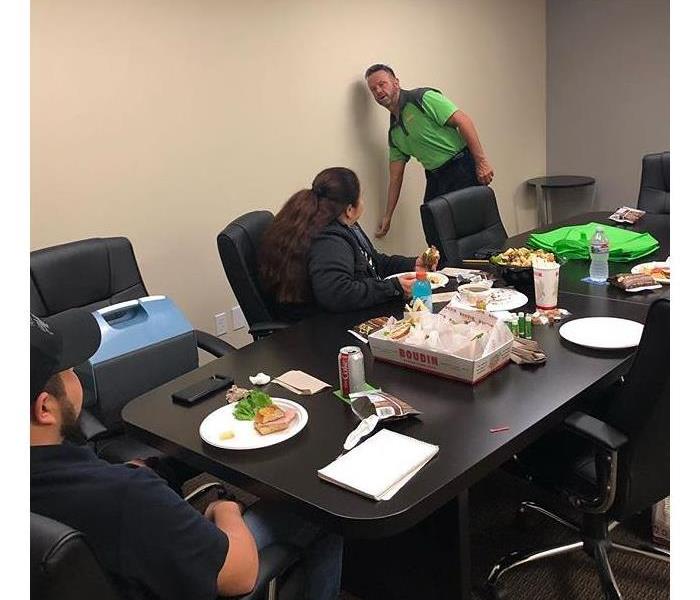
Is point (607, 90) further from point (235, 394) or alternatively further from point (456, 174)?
point (235, 394)

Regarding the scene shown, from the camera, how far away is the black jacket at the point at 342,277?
2352 mm

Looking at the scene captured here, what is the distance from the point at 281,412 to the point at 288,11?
8.74 feet

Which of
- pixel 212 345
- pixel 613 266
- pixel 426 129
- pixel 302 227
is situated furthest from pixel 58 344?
pixel 426 129

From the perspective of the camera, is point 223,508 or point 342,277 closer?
point 223,508

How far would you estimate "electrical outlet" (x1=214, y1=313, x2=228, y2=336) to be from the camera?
3.61 meters

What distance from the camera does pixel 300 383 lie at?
5.92 feet

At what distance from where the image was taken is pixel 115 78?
3037mm

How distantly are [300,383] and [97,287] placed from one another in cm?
101

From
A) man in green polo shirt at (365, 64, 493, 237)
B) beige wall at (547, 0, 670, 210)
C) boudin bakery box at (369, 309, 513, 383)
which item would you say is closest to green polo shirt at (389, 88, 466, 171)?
man in green polo shirt at (365, 64, 493, 237)

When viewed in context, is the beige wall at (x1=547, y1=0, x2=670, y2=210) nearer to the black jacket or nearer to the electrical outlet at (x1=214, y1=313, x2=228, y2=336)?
the electrical outlet at (x1=214, y1=313, x2=228, y2=336)

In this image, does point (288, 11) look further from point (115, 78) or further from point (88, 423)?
point (88, 423)

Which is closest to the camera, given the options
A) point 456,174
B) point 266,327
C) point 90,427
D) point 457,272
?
point 90,427

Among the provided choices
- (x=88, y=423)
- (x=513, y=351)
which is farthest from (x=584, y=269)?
(x=88, y=423)

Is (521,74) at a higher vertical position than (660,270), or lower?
higher
